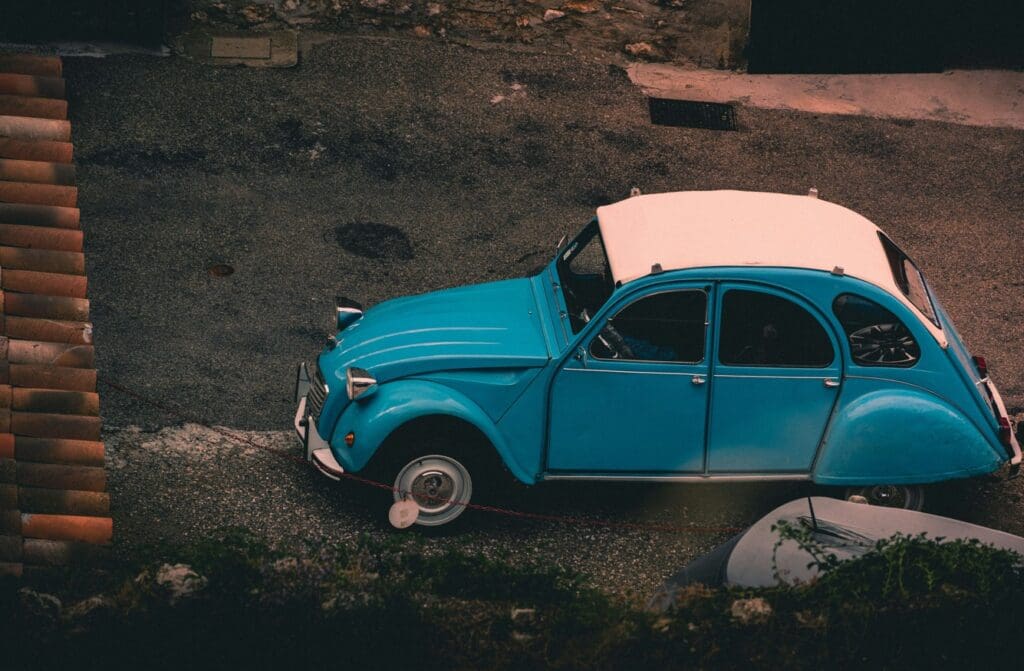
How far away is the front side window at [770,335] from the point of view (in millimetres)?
6301

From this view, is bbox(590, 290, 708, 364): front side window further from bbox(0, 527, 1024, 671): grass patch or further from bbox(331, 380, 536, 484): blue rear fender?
bbox(0, 527, 1024, 671): grass patch

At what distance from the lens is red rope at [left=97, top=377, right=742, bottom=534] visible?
6.62 metres

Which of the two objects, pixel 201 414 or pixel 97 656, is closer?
pixel 97 656


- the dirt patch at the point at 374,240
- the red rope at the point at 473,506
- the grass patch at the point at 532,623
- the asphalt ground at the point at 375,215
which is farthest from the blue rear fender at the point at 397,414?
the dirt patch at the point at 374,240

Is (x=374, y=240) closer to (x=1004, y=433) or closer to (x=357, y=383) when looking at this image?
(x=357, y=383)

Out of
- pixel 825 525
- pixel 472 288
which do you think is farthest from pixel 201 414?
pixel 825 525

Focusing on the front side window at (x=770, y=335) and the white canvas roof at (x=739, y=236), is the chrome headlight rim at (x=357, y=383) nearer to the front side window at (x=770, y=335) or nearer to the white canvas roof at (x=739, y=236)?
the white canvas roof at (x=739, y=236)

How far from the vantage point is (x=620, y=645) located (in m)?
5.21

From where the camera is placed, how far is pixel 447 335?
660 cm

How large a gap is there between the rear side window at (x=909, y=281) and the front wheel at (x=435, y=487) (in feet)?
8.95

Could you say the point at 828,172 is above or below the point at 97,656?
above

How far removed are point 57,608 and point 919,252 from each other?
7479 millimetres

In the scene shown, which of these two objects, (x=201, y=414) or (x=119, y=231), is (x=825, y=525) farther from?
(x=119, y=231)

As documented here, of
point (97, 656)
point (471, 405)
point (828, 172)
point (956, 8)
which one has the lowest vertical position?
point (97, 656)
